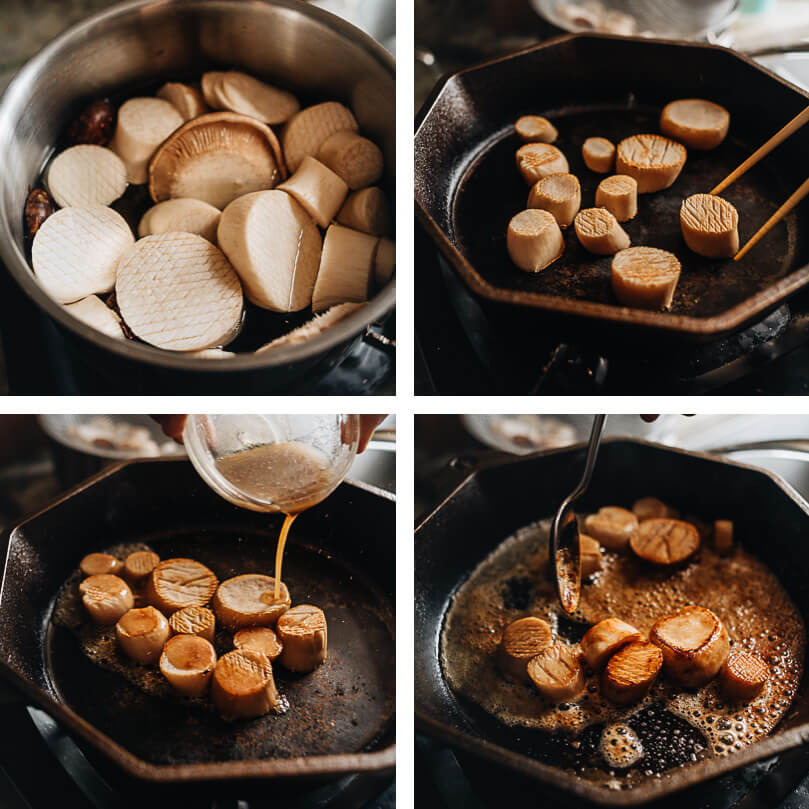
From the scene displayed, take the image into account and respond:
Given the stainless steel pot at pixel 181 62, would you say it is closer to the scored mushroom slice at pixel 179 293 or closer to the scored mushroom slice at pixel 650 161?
the scored mushroom slice at pixel 179 293

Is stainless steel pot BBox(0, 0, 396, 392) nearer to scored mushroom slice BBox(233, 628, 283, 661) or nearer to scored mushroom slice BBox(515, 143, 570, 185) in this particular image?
scored mushroom slice BBox(515, 143, 570, 185)

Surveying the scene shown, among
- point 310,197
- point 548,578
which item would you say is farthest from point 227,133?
point 548,578

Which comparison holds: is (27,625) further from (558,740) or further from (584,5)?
(584,5)

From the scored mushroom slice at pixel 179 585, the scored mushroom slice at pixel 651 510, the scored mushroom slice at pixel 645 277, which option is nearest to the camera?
the scored mushroom slice at pixel 645 277

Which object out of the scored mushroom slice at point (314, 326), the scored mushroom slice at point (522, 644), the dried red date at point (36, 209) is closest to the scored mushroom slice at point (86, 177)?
the dried red date at point (36, 209)

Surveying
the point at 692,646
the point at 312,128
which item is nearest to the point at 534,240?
the point at 312,128

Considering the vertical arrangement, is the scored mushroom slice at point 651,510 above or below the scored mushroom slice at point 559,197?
below

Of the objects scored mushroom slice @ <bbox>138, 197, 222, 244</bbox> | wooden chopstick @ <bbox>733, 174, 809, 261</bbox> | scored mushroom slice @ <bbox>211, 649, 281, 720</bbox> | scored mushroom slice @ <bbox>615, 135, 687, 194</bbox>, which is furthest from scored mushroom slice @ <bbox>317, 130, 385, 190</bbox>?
scored mushroom slice @ <bbox>211, 649, 281, 720</bbox>
